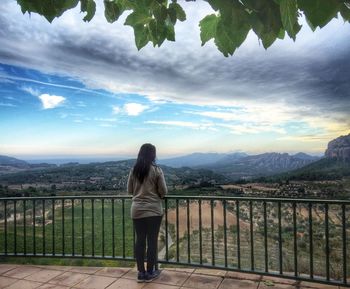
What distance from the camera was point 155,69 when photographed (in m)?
21.5

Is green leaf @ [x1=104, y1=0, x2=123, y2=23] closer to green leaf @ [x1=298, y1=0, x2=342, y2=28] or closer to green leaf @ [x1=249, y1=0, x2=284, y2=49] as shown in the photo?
green leaf @ [x1=249, y1=0, x2=284, y2=49]

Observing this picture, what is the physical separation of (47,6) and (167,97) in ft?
95.1

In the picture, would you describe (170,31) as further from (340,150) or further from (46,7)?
(340,150)

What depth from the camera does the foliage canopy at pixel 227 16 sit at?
0.61 m

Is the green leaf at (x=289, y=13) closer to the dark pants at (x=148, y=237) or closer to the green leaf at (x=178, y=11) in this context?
the green leaf at (x=178, y=11)

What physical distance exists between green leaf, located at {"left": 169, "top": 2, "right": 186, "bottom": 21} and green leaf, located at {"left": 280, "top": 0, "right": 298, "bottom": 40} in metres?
0.61

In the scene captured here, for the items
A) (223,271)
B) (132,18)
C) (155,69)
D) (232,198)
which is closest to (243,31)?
(132,18)

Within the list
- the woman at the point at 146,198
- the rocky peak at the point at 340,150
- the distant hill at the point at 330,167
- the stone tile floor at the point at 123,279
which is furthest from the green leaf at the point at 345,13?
the rocky peak at the point at 340,150

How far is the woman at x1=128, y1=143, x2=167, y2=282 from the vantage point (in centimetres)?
408

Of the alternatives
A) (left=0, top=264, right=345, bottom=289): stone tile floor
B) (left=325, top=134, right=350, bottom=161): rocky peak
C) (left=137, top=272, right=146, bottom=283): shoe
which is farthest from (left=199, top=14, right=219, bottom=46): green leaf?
(left=325, top=134, right=350, bottom=161): rocky peak

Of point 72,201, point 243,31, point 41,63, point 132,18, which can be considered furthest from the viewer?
point 41,63

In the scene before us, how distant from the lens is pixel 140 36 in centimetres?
117

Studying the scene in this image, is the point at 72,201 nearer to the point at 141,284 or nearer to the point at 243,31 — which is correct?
the point at 141,284

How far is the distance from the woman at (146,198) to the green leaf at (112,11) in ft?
9.42
